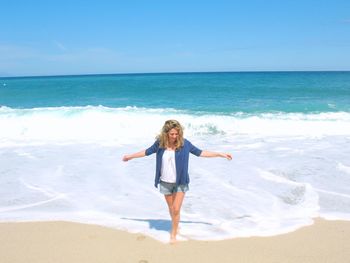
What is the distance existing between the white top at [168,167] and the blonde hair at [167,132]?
0.11 meters

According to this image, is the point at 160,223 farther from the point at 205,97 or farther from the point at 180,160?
the point at 205,97

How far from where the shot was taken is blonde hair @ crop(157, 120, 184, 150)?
15.3 feet

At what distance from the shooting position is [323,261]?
4.40 m

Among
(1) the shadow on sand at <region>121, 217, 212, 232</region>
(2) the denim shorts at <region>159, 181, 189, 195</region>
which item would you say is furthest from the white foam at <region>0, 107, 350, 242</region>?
(2) the denim shorts at <region>159, 181, 189, 195</region>

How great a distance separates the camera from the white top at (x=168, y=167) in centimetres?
479

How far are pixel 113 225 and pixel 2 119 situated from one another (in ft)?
46.5

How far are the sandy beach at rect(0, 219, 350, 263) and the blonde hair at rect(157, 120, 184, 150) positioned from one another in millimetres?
1286

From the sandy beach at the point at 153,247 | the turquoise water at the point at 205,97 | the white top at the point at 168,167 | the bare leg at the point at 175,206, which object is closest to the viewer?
the sandy beach at the point at 153,247

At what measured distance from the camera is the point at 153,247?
15.9ft

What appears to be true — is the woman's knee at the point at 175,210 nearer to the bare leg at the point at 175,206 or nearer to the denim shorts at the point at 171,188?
the bare leg at the point at 175,206

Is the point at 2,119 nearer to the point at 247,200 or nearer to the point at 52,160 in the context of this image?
the point at 52,160

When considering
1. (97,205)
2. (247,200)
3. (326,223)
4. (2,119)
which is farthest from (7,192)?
(2,119)

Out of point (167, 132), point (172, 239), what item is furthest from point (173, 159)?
Result: point (172, 239)

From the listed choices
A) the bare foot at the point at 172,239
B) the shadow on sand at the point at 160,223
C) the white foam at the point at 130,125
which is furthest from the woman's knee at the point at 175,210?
the white foam at the point at 130,125
